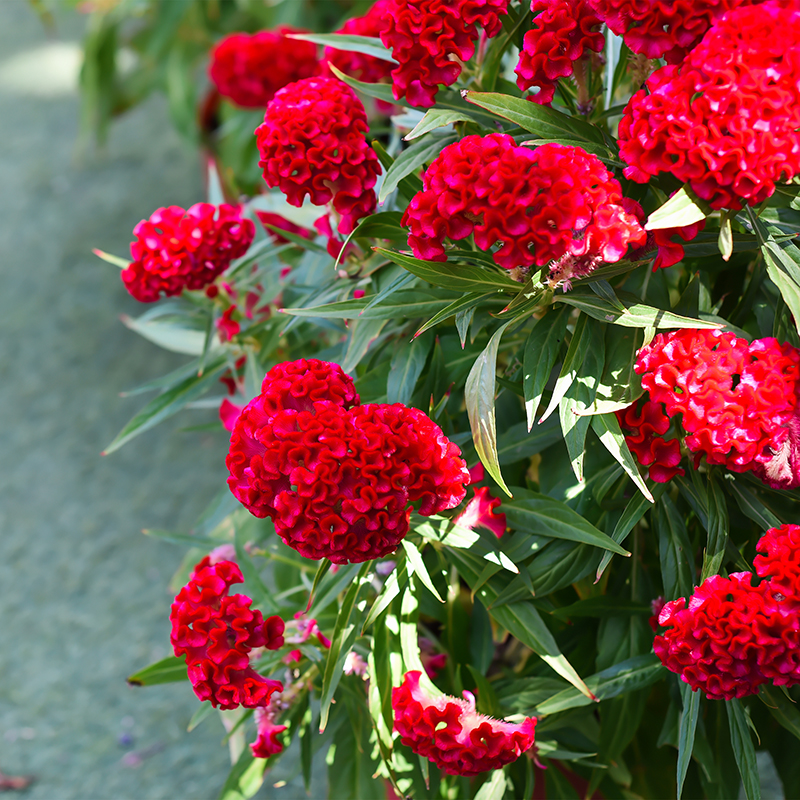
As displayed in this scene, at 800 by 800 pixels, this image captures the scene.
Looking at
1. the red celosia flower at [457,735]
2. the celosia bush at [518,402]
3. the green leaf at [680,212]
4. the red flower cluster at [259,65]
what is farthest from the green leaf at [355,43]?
the red celosia flower at [457,735]

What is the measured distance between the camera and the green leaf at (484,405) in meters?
Answer: 0.65

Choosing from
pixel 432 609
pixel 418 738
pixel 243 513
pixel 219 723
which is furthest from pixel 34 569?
pixel 418 738

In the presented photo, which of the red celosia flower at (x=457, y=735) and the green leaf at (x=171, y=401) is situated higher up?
the green leaf at (x=171, y=401)

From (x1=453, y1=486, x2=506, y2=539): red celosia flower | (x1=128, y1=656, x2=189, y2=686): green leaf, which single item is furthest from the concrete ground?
(x1=453, y1=486, x2=506, y2=539): red celosia flower

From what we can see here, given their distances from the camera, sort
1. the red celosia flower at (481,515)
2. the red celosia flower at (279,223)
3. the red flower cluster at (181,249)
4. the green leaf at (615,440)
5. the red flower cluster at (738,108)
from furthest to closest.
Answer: the red celosia flower at (279,223)
the red flower cluster at (181,249)
the red celosia flower at (481,515)
the green leaf at (615,440)
the red flower cluster at (738,108)

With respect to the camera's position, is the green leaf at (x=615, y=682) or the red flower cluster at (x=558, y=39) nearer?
the red flower cluster at (x=558, y=39)

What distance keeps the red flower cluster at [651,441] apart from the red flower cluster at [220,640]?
1.13 ft

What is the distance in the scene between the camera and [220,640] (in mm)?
722

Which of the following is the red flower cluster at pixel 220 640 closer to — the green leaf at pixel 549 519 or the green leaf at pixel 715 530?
the green leaf at pixel 549 519

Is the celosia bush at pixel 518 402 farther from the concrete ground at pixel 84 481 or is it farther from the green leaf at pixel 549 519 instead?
the concrete ground at pixel 84 481

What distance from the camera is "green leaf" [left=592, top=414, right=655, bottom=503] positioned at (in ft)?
2.11

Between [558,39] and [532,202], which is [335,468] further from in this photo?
[558,39]

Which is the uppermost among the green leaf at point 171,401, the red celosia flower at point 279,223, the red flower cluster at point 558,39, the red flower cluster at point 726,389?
the red flower cluster at point 558,39

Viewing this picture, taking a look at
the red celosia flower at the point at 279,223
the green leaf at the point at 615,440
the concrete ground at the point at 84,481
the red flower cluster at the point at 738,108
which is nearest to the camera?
the red flower cluster at the point at 738,108
